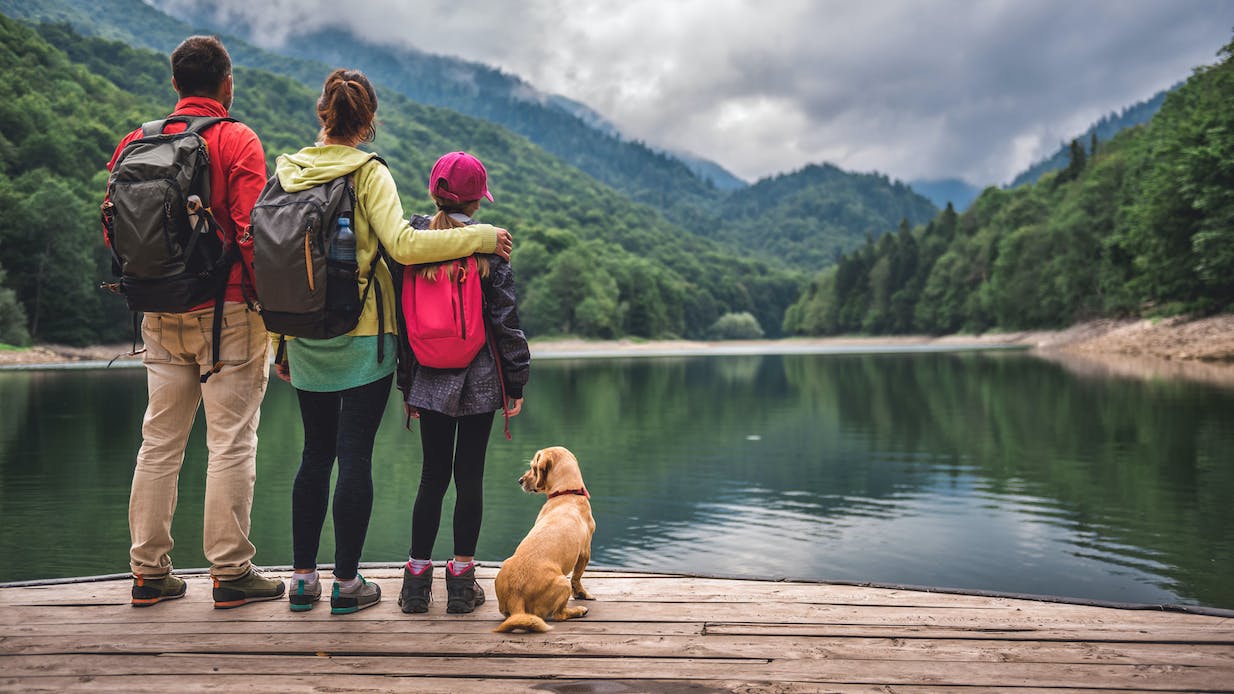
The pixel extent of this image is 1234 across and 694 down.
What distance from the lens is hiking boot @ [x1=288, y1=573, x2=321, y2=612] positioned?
3.65 m

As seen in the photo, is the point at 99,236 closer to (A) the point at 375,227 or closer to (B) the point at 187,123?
(B) the point at 187,123

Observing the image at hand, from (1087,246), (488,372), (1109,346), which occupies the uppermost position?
(1087,246)

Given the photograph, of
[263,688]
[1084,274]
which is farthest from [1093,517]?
[1084,274]

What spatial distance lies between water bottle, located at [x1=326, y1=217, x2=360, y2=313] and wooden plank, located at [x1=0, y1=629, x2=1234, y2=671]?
4.48ft

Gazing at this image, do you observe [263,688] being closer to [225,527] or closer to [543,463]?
[225,527]

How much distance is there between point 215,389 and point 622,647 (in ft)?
7.23

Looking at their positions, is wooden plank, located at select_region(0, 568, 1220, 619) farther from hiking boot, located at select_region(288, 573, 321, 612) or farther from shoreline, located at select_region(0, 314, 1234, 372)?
shoreline, located at select_region(0, 314, 1234, 372)

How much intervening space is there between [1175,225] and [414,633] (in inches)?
2140

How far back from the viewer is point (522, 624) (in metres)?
3.38

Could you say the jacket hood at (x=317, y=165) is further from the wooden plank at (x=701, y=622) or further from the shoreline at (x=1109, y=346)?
the shoreline at (x=1109, y=346)

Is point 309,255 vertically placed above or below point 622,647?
above

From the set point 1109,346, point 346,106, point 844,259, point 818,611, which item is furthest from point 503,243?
point 844,259

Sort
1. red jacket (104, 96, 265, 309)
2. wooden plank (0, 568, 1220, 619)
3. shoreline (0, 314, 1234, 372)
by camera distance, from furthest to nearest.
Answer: shoreline (0, 314, 1234, 372)
wooden plank (0, 568, 1220, 619)
red jacket (104, 96, 265, 309)

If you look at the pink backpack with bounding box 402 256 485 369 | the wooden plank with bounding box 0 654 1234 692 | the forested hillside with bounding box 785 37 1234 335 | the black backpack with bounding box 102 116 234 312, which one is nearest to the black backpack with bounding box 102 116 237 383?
the black backpack with bounding box 102 116 234 312
